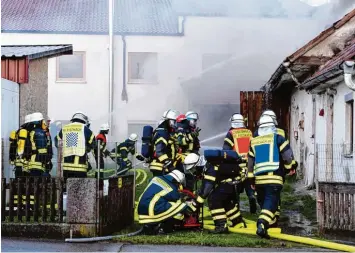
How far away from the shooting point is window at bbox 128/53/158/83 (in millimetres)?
27469

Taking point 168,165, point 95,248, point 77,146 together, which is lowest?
point 95,248

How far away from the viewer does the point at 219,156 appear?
889 centimetres

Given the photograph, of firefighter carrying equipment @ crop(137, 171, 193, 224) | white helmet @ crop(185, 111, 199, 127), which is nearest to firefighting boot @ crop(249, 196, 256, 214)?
white helmet @ crop(185, 111, 199, 127)

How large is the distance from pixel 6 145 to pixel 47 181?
3.51 feet

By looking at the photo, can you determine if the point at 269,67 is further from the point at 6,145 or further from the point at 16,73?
the point at 6,145

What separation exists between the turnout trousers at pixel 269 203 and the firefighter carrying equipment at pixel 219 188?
0.39 meters

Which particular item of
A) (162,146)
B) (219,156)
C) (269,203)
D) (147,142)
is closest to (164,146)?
(162,146)

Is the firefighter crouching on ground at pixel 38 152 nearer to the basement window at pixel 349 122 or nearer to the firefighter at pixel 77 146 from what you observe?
the firefighter at pixel 77 146

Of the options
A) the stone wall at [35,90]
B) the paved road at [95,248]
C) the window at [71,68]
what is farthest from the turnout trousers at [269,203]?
the window at [71,68]

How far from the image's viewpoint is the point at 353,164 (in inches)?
454

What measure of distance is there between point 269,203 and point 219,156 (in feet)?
2.77

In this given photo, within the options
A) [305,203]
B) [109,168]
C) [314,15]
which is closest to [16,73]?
[109,168]

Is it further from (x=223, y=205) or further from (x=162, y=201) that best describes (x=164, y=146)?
(x=162, y=201)

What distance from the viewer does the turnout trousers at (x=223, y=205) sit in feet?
29.8
